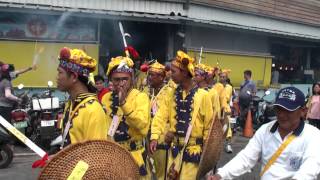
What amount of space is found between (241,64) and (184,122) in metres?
12.7

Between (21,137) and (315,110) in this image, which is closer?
(21,137)

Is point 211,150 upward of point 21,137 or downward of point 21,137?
downward

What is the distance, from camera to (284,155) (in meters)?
3.80

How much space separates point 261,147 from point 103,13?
31.9 ft

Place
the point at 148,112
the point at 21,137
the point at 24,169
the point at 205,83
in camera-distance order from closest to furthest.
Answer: the point at 21,137 < the point at 148,112 < the point at 205,83 < the point at 24,169

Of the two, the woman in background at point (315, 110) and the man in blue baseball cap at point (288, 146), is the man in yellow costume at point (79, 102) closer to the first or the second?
the man in blue baseball cap at point (288, 146)

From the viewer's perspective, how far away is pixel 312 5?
72.9ft

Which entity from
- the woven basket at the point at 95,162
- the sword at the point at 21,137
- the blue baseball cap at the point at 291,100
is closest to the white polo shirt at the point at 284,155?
the blue baseball cap at the point at 291,100

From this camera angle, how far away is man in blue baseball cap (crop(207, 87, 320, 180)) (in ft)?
12.0

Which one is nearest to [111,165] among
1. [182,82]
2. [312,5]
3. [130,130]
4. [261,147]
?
[261,147]

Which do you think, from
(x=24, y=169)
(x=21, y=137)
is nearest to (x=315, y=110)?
(x=24, y=169)

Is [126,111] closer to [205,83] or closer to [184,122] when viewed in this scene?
[184,122]

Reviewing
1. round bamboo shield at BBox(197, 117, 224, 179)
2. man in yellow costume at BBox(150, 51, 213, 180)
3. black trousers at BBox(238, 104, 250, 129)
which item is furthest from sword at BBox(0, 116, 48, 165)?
black trousers at BBox(238, 104, 250, 129)

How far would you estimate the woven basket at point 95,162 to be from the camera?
3.23 metres
